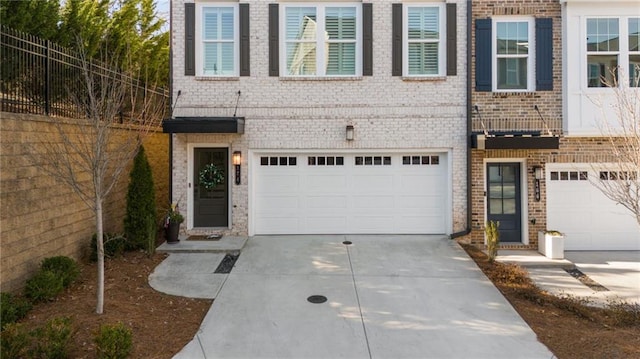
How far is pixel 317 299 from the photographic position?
674 centimetres

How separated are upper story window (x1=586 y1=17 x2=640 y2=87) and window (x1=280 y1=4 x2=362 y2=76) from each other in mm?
5446

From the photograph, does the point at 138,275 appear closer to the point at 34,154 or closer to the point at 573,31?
the point at 34,154

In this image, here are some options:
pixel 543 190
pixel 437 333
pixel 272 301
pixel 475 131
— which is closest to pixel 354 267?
pixel 272 301

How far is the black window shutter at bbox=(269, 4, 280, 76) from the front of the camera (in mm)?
10289

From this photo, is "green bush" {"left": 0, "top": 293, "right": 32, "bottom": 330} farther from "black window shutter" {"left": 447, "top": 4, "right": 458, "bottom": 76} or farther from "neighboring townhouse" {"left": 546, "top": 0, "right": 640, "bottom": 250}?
"neighboring townhouse" {"left": 546, "top": 0, "right": 640, "bottom": 250}

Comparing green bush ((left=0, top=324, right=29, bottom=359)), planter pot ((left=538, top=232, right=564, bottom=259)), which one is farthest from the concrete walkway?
green bush ((left=0, top=324, right=29, bottom=359))

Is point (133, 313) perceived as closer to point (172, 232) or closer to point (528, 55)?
point (172, 232)

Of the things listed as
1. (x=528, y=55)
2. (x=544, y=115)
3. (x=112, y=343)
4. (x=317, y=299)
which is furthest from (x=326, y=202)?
(x=112, y=343)

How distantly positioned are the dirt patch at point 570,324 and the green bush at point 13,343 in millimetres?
6175

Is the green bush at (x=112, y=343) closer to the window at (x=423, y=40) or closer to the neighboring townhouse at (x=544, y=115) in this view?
the neighboring townhouse at (x=544, y=115)

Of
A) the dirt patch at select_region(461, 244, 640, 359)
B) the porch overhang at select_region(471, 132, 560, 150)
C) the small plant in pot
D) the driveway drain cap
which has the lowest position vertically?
the dirt patch at select_region(461, 244, 640, 359)

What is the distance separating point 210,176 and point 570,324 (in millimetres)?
7992

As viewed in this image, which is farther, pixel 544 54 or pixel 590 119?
pixel 544 54

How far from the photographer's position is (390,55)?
33.9 feet
